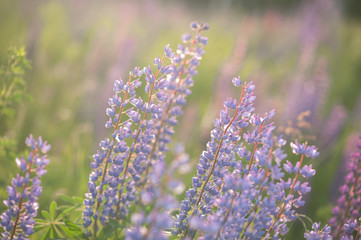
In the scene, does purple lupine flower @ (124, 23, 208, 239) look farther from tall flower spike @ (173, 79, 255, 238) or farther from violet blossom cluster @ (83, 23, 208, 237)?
tall flower spike @ (173, 79, 255, 238)

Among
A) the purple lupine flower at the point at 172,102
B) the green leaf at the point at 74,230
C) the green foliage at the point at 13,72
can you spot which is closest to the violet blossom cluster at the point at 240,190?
the purple lupine flower at the point at 172,102

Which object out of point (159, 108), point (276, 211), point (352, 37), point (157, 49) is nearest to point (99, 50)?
point (157, 49)

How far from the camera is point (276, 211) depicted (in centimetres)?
110

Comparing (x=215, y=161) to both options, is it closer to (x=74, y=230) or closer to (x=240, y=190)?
(x=240, y=190)

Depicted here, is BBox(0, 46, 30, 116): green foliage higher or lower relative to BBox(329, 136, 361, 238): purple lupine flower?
higher

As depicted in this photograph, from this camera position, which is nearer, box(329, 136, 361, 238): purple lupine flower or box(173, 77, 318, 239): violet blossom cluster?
box(173, 77, 318, 239): violet blossom cluster

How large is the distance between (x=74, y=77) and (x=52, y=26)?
3.84 feet

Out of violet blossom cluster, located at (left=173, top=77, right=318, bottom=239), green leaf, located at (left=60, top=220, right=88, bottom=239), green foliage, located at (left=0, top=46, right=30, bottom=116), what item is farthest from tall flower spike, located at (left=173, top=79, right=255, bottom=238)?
green foliage, located at (left=0, top=46, right=30, bottom=116)

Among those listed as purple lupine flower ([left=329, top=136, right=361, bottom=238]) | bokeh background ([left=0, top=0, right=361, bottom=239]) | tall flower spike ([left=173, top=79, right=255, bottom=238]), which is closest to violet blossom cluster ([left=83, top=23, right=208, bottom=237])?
tall flower spike ([left=173, top=79, right=255, bottom=238])

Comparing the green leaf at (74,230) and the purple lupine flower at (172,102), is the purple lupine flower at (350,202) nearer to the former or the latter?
the purple lupine flower at (172,102)

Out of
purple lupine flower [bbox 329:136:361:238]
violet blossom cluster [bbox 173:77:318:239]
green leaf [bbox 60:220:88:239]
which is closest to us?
violet blossom cluster [bbox 173:77:318:239]

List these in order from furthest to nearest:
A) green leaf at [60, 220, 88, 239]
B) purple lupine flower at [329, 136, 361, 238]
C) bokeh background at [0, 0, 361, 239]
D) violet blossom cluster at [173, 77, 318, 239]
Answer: bokeh background at [0, 0, 361, 239], purple lupine flower at [329, 136, 361, 238], green leaf at [60, 220, 88, 239], violet blossom cluster at [173, 77, 318, 239]

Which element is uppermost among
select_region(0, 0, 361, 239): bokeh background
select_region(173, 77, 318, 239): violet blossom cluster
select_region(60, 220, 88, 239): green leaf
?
select_region(0, 0, 361, 239): bokeh background

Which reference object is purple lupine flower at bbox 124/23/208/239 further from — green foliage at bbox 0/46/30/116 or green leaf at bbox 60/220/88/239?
green foliage at bbox 0/46/30/116
